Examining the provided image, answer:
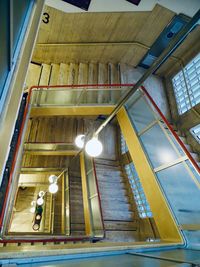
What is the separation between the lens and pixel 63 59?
7.31m

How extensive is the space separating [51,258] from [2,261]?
0.42m

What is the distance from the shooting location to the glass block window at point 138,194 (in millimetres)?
5546

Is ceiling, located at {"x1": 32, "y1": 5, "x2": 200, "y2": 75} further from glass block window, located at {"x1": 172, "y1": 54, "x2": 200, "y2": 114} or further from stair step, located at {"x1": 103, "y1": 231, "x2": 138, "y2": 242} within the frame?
stair step, located at {"x1": 103, "y1": 231, "x2": 138, "y2": 242}

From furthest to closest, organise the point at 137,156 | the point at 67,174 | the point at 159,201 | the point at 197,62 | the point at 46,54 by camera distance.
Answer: the point at 67,174 < the point at 46,54 < the point at 197,62 < the point at 137,156 < the point at 159,201

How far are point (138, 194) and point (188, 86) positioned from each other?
419cm

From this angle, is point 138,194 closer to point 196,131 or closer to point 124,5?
point 196,131

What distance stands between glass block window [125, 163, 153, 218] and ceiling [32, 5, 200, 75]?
452 cm

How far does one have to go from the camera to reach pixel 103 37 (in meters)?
6.56

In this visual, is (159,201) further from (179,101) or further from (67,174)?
(67,174)

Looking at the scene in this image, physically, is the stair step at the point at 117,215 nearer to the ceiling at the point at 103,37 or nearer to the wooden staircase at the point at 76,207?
the wooden staircase at the point at 76,207

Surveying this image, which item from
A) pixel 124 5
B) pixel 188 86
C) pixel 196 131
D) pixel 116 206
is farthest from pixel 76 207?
pixel 124 5

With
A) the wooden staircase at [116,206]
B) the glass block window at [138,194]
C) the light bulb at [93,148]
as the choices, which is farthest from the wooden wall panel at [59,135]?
the light bulb at [93,148]

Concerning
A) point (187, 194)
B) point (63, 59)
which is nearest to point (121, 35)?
point (63, 59)

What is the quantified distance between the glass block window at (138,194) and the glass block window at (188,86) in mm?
2914
